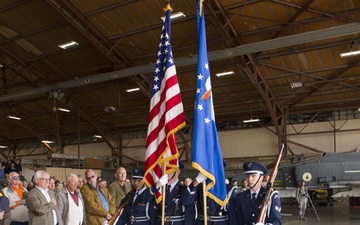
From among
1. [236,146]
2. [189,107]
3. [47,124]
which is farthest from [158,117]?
[47,124]

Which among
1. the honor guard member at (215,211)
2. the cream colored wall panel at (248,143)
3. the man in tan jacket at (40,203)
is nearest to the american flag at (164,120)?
the honor guard member at (215,211)

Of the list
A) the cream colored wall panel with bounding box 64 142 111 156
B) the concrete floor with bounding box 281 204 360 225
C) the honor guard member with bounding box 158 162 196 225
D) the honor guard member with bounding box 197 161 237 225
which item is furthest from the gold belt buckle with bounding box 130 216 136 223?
the cream colored wall panel with bounding box 64 142 111 156

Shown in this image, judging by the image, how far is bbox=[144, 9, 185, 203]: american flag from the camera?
481cm

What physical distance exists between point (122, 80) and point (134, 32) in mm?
5329

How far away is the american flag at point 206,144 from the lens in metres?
4.33

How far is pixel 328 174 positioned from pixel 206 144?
46.1 feet

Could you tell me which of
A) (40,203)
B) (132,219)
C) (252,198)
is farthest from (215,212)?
(40,203)

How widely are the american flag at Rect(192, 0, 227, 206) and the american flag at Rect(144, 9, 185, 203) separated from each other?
0.39 m

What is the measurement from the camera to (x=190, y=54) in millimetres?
16844

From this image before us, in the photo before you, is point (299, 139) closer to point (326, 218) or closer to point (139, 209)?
point (326, 218)

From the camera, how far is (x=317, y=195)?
79.8ft

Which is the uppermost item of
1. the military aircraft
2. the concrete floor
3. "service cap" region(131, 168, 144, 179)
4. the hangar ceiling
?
the hangar ceiling

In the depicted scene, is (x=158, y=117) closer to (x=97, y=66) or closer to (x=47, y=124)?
(x=97, y=66)

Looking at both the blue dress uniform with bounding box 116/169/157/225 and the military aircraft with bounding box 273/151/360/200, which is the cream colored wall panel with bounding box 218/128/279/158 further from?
the blue dress uniform with bounding box 116/169/157/225
